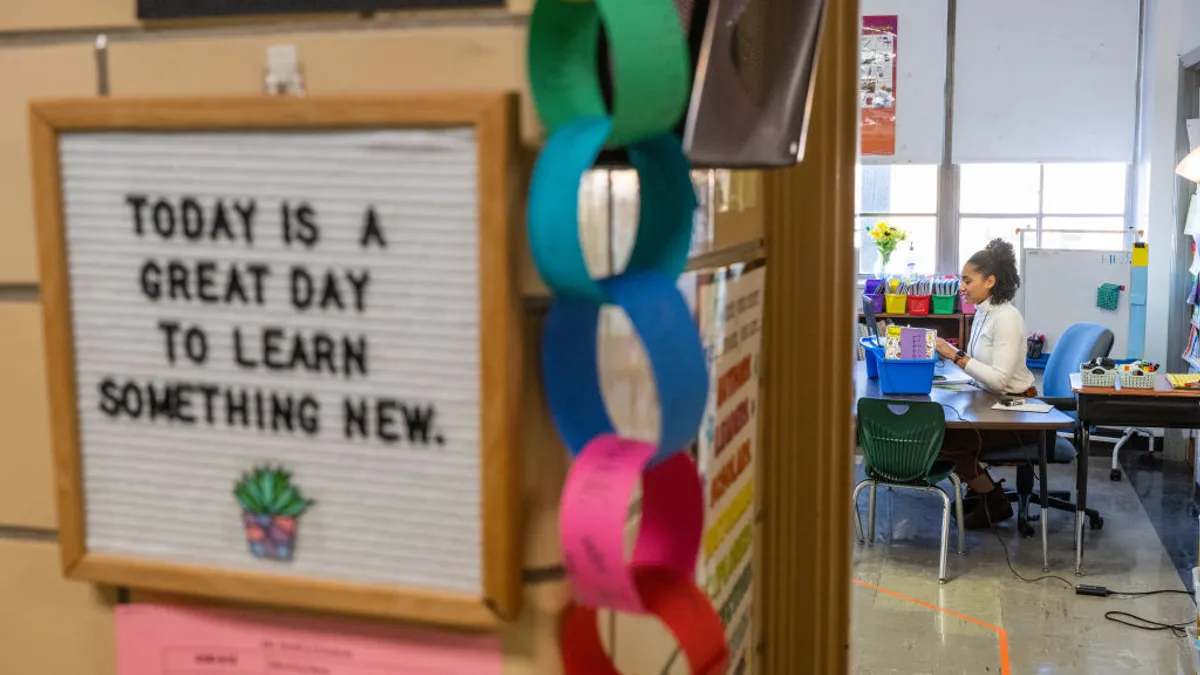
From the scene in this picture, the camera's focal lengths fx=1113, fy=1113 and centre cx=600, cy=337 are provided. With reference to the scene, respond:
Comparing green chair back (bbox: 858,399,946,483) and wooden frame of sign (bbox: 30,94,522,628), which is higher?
wooden frame of sign (bbox: 30,94,522,628)

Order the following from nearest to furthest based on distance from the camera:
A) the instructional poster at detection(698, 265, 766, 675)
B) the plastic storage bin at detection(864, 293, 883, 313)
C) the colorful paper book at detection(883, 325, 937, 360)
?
1. the instructional poster at detection(698, 265, 766, 675)
2. the colorful paper book at detection(883, 325, 937, 360)
3. the plastic storage bin at detection(864, 293, 883, 313)

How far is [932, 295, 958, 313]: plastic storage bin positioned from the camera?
8.93m

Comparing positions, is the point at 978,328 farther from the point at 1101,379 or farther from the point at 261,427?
the point at 261,427

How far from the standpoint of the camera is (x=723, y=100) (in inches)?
29.0

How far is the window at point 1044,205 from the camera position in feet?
30.7

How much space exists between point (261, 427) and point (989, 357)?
598cm

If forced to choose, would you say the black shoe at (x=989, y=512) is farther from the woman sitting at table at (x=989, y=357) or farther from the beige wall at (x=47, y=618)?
the beige wall at (x=47, y=618)

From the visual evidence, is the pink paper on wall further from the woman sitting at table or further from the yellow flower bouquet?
the yellow flower bouquet

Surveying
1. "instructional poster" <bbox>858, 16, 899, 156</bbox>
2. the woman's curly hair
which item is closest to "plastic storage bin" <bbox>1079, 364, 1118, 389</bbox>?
the woman's curly hair

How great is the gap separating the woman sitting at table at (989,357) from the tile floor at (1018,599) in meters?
0.39

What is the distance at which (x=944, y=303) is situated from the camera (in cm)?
895

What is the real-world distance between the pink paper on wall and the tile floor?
4.15 meters

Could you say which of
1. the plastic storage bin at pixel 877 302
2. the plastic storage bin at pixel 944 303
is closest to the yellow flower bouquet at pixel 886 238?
the plastic storage bin at pixel 877 302

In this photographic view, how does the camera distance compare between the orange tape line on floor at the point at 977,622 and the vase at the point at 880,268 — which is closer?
the orange tape line on floor at the point at 977,622
